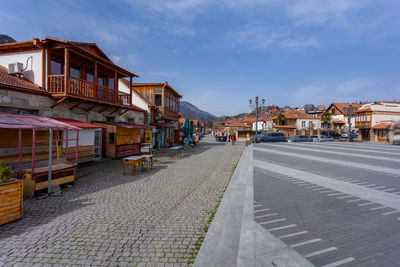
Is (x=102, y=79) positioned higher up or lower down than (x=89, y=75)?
higher up

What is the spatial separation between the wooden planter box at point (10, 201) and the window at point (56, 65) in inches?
350

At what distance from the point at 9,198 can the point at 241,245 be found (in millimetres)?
4844

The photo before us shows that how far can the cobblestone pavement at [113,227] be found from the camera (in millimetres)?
2922

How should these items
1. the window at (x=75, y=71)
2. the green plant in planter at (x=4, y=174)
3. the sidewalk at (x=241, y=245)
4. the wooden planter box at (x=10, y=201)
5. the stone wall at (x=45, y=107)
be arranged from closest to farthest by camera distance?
the sidewalk at (x=241, y=245) < the wooden planter box at (x=10, y=201) < the green plant in planter at (x=4, y=174) < the stone wall at (x=45, y=107) < the window at (x=75, y=71)

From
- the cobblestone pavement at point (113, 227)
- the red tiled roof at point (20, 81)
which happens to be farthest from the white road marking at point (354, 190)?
the red tiled roof at point (20, 81)

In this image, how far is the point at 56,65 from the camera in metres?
10.7

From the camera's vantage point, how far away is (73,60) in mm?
11586

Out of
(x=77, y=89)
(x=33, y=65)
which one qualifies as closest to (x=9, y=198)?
(x=77, y=89)

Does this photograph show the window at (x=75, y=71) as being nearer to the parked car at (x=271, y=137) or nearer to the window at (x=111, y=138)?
the window at (x=111, y=138)

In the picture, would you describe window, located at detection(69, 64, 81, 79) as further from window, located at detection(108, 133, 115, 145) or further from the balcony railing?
window, located at detection(108, 133, 115, 145)

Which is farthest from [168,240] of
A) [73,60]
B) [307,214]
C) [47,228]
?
[73,60]

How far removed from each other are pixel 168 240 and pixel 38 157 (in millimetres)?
8257

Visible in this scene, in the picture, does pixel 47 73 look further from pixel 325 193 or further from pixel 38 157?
pixel 325 193

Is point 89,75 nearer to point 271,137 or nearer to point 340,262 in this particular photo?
point 340,262
